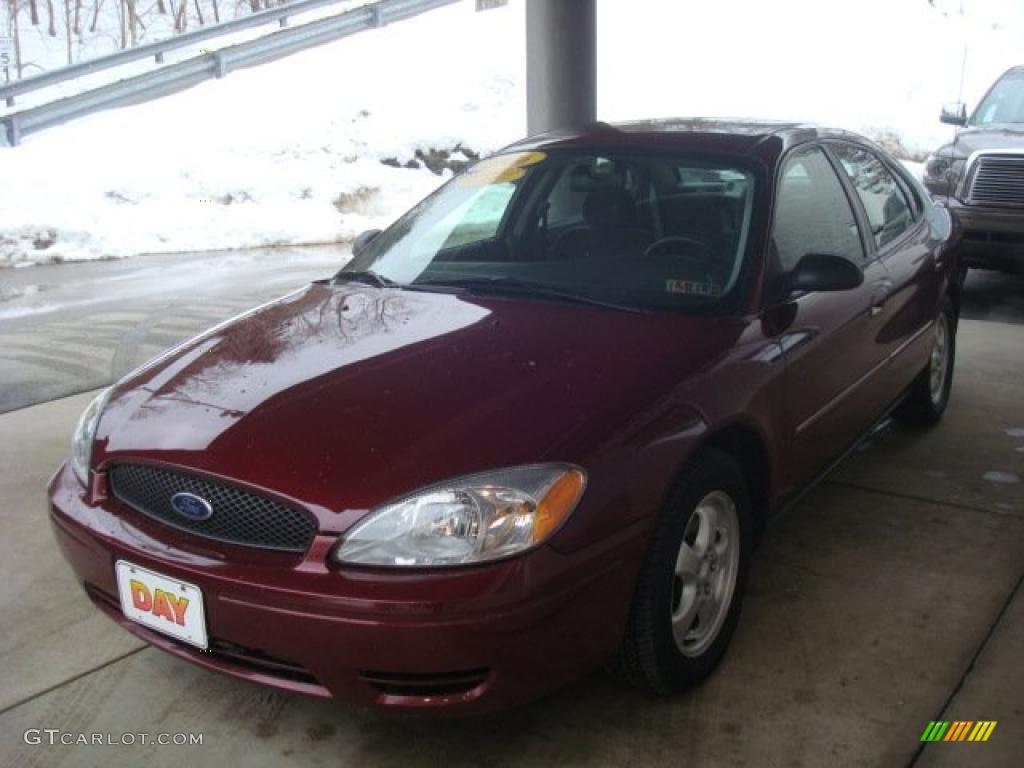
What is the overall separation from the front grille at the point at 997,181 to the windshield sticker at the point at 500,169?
513cm

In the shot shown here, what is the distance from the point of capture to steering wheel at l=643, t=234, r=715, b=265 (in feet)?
10.9

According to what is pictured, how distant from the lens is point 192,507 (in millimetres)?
2498

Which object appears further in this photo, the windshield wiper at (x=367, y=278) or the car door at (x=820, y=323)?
the windshield wiper at (x=367, y=278)

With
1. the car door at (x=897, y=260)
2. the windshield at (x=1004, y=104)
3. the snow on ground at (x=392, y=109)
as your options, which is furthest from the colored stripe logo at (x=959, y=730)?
the snow on ground at (x=392, y=109)

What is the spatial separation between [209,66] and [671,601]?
14537 mm

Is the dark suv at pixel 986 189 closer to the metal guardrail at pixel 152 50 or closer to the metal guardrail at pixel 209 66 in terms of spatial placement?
the metal guardrail at pixel 209 66

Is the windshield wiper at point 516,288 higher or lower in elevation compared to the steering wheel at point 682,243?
lower

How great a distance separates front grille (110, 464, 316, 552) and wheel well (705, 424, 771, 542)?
116 centimetres

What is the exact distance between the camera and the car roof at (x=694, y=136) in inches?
141

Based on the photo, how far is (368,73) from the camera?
1620 centimetres

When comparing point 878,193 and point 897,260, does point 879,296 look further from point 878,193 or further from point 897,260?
point 878,193

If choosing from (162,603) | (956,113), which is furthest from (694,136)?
(956,113)

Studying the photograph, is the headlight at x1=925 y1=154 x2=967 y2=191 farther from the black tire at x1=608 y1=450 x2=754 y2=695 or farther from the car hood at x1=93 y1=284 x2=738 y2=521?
the black tire at x1=608 y1=450 x2=754 y2=695

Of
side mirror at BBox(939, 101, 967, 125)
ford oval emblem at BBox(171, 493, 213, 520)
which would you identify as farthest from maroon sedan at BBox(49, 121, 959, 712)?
side mirror at BBox(939, 101, 967, 125)
